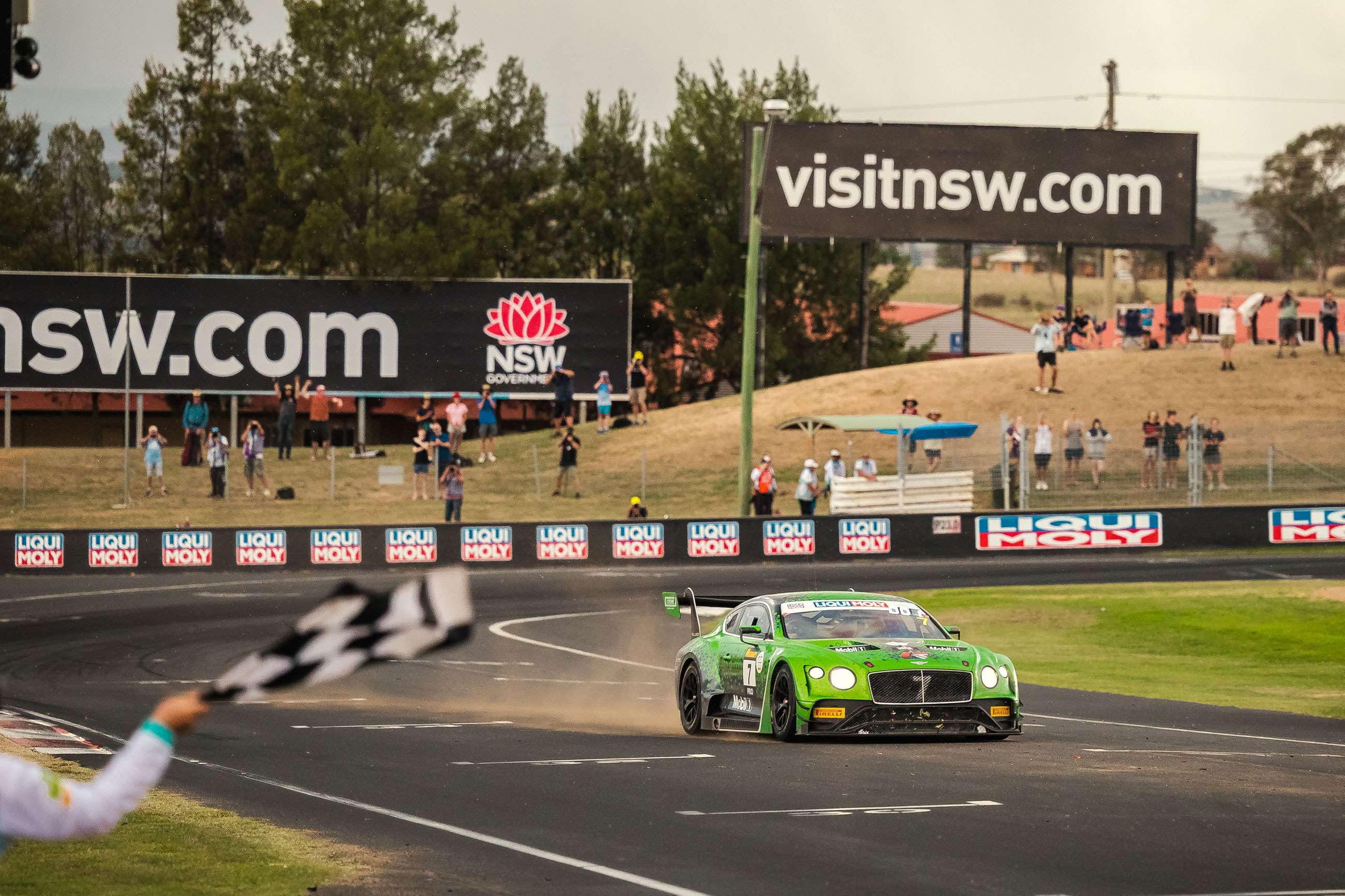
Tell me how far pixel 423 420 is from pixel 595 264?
2727 cm

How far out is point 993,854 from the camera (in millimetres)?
8992

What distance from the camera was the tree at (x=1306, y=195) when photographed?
109000 mm

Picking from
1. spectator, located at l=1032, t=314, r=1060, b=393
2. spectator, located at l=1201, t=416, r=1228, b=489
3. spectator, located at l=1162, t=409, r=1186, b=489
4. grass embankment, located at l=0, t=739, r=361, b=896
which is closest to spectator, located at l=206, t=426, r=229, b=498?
spectator, located at l=1032, t=314, r=1060, b=393

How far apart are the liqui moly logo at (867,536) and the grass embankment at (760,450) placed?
4.01 meters

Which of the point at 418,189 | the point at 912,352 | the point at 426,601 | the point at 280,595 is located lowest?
the point at 280,595

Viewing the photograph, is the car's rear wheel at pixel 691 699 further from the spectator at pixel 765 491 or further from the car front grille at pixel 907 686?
the spectator at pixel 765 491

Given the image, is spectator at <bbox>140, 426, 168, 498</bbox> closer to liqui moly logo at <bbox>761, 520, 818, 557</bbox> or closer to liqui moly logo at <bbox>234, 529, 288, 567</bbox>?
liqui moly logo at <bbox>234, 529, 288, 567</bbox>

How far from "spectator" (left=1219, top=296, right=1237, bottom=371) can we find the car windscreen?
121 feet

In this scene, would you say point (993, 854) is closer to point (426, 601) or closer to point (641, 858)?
point (641, 858)

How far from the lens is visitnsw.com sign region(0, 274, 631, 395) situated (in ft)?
175

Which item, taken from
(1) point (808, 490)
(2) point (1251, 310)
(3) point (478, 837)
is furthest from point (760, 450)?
(3) point (478, 837)

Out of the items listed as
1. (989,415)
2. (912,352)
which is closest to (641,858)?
(989,415)

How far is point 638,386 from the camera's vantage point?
51219 mm

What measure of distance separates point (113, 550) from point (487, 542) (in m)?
7.20
